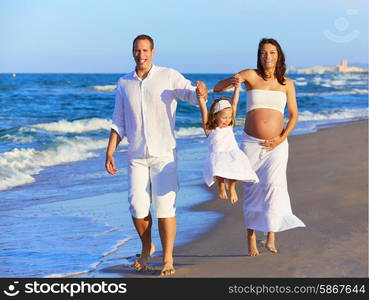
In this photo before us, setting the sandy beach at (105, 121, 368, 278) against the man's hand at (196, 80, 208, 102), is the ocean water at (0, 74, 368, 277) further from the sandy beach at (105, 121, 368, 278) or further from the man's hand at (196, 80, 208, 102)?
the man's hand at (196, 80, 208, 102)

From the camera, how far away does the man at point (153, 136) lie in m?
6.01

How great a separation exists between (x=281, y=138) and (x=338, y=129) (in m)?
12.0

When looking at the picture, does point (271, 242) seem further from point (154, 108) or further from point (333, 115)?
point (333, 115)

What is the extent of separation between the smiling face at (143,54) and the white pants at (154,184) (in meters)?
0.75

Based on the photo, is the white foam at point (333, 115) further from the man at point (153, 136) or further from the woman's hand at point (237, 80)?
the man at point (153, 136)

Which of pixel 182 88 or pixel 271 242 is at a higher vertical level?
pixel 182 88

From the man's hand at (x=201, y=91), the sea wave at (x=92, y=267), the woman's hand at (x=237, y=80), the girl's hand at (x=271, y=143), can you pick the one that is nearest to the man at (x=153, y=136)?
the man's hand at (x=201, y=91)

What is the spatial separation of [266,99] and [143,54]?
123 centimetres

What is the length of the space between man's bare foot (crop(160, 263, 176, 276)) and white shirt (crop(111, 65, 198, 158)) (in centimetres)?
91

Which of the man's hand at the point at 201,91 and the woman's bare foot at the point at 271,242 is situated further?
the woman's bare foot at the point at 271,242

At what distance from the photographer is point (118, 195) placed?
9.95m

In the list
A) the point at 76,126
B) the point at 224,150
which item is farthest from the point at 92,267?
the point at 76,126

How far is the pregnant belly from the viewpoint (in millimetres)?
6527

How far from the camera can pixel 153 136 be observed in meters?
6.03
